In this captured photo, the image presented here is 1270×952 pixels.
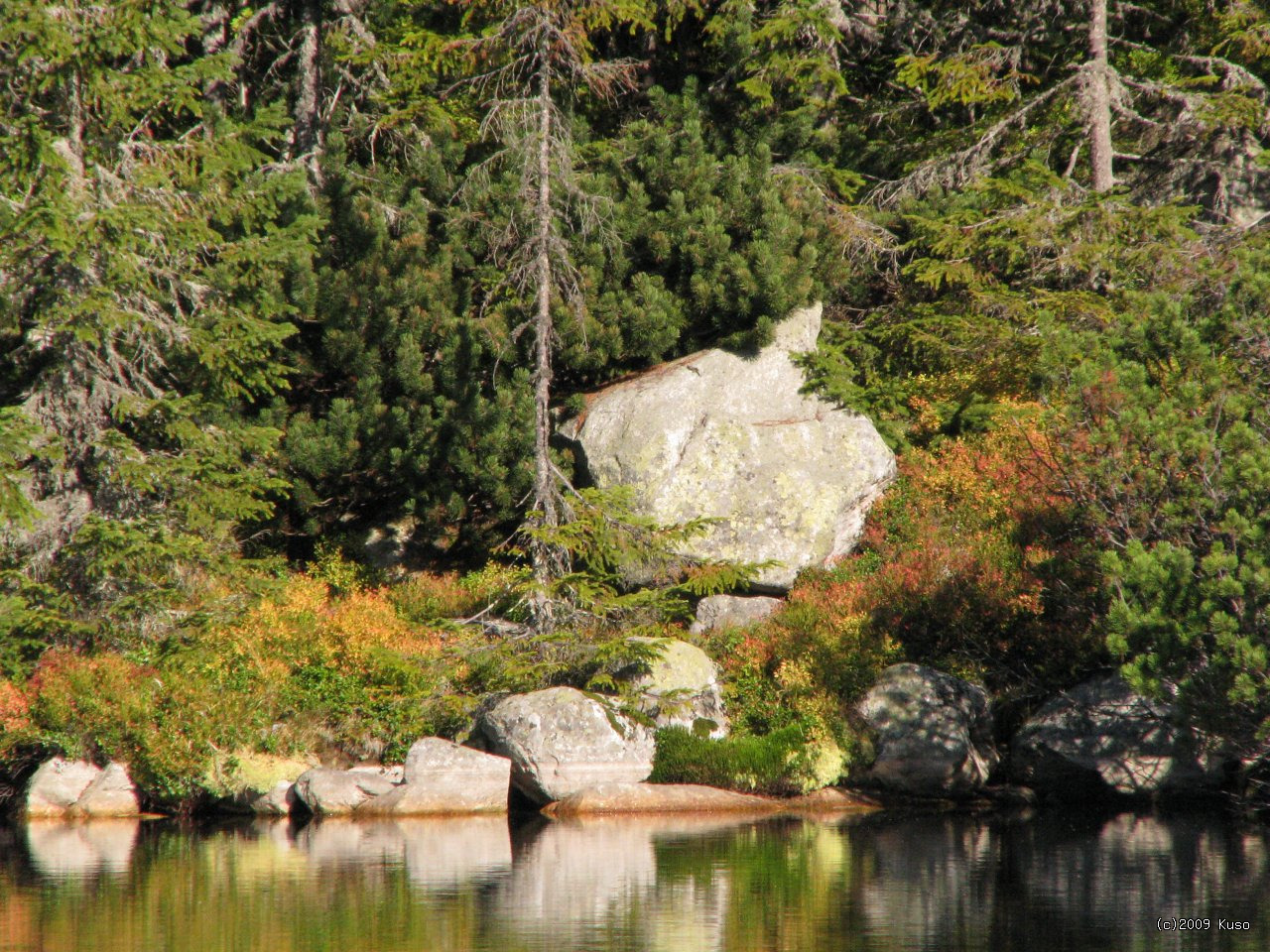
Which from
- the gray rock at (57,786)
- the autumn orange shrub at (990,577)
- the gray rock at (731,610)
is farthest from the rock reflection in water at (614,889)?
the gray rock at (57,786)

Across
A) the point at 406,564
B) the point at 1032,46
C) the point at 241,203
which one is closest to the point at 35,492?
the point at 241,203

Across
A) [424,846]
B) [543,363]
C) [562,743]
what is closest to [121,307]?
[543,363]

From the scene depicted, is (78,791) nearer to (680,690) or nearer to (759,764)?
(680,690)

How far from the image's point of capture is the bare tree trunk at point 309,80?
20609mm

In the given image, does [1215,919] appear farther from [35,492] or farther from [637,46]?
[637,46]

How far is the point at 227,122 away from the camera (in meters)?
16.7

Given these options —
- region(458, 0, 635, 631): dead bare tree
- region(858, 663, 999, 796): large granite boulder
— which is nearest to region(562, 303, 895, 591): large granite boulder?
region(458, 0, 635, 631): dead bare tree

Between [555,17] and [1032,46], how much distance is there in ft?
31.1

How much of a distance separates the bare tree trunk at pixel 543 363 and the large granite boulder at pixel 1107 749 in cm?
635

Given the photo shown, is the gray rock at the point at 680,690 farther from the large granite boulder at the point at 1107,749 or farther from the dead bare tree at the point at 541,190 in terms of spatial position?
the large granite boulder at the point at 1107,749

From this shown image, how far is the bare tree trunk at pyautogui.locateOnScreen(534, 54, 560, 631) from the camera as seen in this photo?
16.4 m

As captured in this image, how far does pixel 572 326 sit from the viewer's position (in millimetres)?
18578

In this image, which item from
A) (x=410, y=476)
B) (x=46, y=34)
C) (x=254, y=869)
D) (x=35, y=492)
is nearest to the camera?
(x=254, y=869)

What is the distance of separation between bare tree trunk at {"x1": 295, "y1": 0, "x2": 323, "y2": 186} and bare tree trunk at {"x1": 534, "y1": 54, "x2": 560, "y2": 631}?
220 inches
